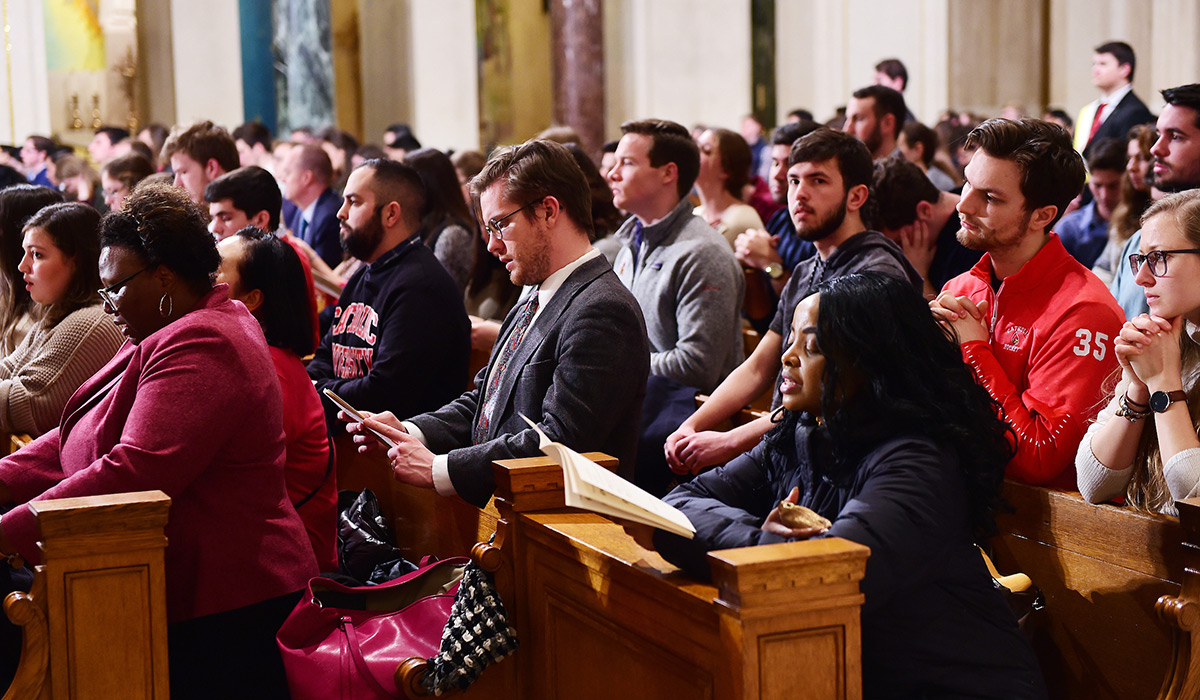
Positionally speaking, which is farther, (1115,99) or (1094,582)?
(1115,99)

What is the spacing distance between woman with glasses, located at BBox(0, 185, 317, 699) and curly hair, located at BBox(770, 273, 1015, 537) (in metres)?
1.39

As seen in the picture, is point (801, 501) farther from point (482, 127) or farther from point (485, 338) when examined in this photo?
point (482, 127)

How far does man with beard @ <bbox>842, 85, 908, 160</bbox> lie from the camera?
6316 mm

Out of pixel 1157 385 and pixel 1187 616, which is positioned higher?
pixel 1157 385

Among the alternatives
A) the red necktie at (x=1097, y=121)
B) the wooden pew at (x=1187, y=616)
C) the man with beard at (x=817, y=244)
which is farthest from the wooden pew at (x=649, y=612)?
the red necktie at (x=1097, y=121)

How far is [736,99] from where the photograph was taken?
442 inches

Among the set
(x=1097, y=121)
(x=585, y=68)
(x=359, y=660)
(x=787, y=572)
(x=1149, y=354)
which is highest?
(x=585, y=68)

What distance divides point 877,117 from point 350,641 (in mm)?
4467

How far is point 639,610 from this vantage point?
2.30 metres

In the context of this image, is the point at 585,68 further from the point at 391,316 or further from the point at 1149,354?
the point at 1149,354

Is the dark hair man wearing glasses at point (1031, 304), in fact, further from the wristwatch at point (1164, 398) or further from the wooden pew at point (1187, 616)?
the wooden pew at point (1187, 616)

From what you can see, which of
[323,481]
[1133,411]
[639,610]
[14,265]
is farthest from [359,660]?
[14,265]

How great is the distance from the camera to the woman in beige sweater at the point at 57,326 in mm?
4070

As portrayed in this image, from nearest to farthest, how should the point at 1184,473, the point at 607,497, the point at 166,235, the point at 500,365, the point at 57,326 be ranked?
1. the point at 607,497
2. the point at 1184,473
3. the point at 166,235
4. the point at 500,365
5. the point at 57,326
